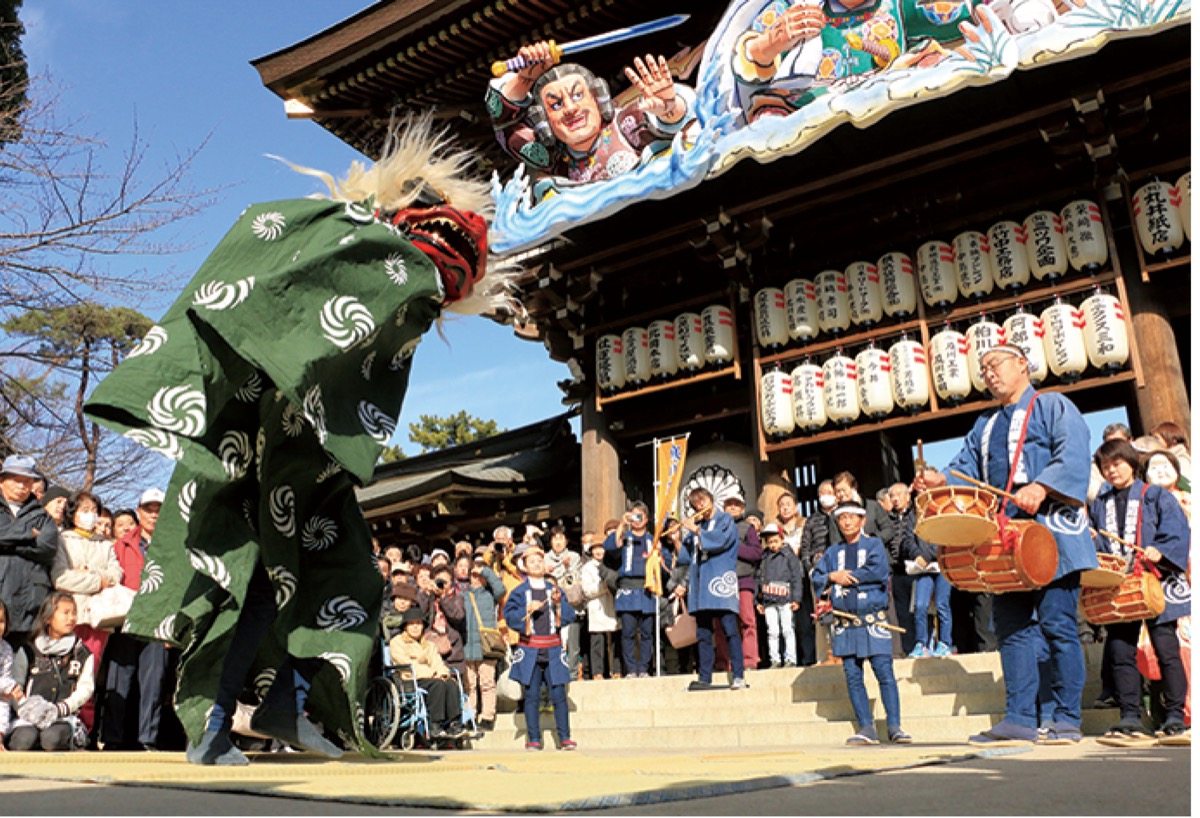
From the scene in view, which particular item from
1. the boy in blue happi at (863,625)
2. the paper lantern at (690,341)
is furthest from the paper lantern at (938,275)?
the boy in blue happi at (863,625)

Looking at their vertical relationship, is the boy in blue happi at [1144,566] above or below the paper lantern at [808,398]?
below

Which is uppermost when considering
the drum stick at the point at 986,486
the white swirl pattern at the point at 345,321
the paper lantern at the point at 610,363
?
the paper lantern at the point at 610,363

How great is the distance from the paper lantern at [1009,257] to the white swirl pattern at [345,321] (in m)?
8.46

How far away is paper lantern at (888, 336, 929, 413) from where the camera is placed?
415 inches

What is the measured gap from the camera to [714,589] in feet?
27.3

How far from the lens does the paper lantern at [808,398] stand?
36.8ft

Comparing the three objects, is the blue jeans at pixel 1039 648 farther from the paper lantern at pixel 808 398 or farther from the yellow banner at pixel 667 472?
the yellow banner at pixel 667 472

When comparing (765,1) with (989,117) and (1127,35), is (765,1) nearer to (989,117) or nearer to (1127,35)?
(989,117)

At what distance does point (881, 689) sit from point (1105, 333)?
4.93 meters

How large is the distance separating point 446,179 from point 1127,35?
23.8 feet

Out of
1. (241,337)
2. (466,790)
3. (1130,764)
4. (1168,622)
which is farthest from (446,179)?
(1168,622)

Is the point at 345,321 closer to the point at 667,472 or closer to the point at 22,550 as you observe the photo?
the point at 22,550

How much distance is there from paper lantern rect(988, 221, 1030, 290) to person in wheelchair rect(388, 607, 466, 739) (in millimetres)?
6868

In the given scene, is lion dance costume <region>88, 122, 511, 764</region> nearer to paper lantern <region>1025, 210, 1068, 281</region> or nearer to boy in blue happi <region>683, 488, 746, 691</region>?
boy in blue happi <region>683, 488, 746, 691</region>
